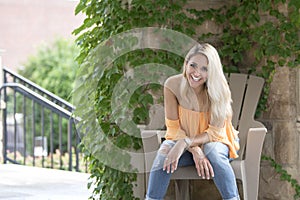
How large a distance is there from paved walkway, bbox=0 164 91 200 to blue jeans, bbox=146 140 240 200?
4.62ft

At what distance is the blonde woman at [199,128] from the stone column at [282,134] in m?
0.43

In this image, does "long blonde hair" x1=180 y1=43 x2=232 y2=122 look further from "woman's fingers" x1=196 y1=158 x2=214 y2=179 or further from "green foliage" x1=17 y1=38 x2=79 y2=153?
"green foliage" x1=17 y1=38 x2=79 y2=153

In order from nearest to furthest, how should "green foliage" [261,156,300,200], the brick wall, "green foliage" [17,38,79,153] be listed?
"green foliage" [261,156,300,200], "green foliage" [17,38,79,153], the brick wall

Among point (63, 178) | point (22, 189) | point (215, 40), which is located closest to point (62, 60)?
point (63, 178)

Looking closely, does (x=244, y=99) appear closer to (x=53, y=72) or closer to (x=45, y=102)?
(x=45, y=102)

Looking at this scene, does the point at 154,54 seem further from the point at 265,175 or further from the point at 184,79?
the point at 265,175

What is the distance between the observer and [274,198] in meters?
3.83

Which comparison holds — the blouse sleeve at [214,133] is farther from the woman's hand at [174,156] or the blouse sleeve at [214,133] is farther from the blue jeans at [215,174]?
the woman's hand at [174,156]

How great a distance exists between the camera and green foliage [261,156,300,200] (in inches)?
144

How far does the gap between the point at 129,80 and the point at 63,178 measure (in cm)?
222

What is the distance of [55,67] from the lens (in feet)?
33.0

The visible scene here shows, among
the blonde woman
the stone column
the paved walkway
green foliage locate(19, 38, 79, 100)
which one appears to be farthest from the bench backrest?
green foliage locate(19, 38, 79, 100)

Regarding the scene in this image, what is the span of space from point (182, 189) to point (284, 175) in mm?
588

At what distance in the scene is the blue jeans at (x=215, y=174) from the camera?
3.22 metres
